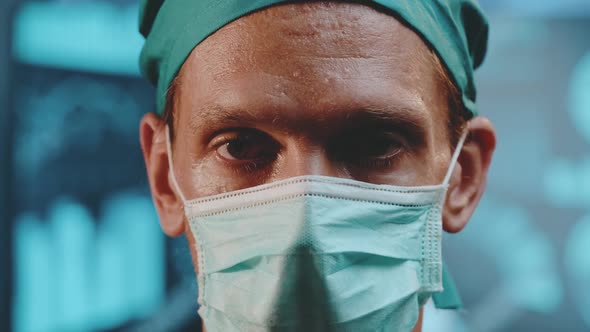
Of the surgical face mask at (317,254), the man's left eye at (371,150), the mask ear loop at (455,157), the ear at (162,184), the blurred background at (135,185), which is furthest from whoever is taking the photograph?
the blurred background at (135,185)

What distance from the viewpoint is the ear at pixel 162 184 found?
62.4 inches

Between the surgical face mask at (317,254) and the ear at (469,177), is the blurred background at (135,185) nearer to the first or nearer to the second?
the ear at (469,177)

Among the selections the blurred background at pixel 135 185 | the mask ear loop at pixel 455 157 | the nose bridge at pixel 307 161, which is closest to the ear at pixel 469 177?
the mask ear loop at pixel 455 157

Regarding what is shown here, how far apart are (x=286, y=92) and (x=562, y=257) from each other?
3.41m

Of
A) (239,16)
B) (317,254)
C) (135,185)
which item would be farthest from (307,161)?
(135,185)

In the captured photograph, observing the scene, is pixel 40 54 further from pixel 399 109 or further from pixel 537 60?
pixel 537 60

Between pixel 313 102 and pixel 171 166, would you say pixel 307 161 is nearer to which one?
pixel 313 102

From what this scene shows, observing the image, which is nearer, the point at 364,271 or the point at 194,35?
the point at 364,271

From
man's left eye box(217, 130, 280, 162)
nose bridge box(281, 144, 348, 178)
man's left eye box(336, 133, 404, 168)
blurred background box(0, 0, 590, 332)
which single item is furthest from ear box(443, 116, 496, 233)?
blurred background box(0, 0, 590, 332)

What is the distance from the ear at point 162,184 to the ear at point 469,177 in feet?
2.33

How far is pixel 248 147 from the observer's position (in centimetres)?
140

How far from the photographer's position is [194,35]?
1446mm

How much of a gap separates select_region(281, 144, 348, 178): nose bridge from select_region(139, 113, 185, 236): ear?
387mm

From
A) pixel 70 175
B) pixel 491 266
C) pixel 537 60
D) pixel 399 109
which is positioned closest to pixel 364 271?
pixel 399 109
